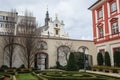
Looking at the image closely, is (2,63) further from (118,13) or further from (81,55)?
(118,13)

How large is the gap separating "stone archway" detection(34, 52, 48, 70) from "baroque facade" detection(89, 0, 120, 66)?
9.25 meters

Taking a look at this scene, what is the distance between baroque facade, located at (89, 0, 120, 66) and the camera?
2741 centimetres

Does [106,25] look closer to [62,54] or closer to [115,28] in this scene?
[115,28]

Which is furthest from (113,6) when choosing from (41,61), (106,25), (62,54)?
(41,61)

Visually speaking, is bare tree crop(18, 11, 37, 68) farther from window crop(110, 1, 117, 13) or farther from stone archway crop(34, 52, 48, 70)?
window crop(110, 1, 117, 13)

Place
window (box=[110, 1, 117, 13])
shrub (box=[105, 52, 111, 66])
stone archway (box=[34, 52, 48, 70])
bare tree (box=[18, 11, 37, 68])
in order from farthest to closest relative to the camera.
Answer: stone archway (box=[34, 52, 48, 70]), bare tree (box=[18, 11, 37, 68]), window (box=[110, 1, 117, 13]), shrub (box=[105, 52, 111, 66])

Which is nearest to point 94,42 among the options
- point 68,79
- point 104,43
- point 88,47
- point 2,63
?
point 88,47

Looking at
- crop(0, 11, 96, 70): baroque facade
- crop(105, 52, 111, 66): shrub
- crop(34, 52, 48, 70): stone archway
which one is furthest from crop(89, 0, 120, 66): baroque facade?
crop(34, 52, 48, 70): stone archway

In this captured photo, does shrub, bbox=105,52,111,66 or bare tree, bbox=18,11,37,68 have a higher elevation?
bare tree, bbox=18,11,37,68

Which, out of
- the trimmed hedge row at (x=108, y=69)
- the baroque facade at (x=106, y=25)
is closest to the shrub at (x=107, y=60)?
the baroque facade at (x=106, y=25)

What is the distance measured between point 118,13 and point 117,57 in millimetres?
6327

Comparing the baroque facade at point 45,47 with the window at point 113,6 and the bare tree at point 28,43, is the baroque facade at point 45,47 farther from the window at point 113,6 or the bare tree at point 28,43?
the window at point 113,6

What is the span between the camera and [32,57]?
29828 millimetres

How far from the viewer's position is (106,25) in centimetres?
2959
